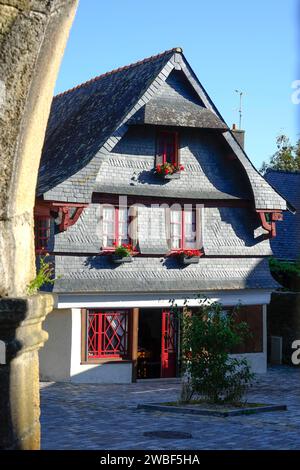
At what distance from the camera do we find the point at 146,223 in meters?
23.9

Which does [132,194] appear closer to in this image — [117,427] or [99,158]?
[99,158]

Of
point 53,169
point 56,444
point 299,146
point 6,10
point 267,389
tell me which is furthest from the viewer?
point 299,146

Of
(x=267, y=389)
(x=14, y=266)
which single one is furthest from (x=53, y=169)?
(x=14, y=266)

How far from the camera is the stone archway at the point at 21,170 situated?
3.72 metres

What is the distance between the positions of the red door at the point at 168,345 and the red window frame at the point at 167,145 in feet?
13.1

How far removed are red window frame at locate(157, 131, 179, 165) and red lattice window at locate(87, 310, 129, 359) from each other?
4175 millimetres

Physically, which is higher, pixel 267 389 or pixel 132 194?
pixel 132 194

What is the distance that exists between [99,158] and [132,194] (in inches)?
51.6

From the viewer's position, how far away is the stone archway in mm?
3717

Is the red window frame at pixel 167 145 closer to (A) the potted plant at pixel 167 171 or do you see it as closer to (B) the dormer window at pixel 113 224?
(A) the potted plant at pixel 167 171

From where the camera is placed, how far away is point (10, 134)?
376 cm

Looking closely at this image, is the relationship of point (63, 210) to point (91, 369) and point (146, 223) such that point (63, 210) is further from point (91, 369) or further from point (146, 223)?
point (91, 369)

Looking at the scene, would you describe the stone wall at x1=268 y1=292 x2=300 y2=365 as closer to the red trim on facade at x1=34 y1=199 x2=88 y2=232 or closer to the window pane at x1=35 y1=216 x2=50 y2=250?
the red trim on facade at x1=34 y1=199 x2=88 y2=232

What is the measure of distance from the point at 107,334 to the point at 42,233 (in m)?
3.04
